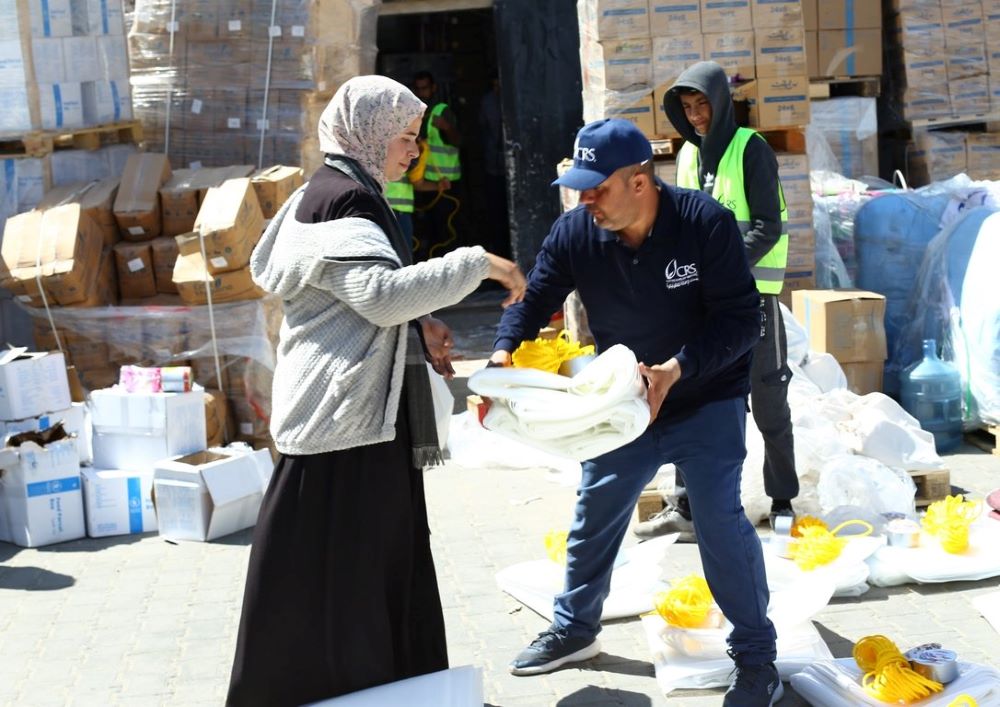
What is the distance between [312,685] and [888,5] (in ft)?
27.8

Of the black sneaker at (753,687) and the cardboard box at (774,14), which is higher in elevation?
the cardboard box at (774,14)

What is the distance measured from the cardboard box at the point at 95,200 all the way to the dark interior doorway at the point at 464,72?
20.7ft

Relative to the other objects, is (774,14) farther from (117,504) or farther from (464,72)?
(464,72)

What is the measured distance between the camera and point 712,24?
26.8 ft

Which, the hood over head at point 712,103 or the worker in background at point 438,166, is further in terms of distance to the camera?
the worker in background at point 438,166

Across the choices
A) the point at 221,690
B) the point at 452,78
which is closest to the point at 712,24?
the point at 221,690

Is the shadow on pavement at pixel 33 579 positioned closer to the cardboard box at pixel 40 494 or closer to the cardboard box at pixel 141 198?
the cardboard box at pixel 40 494

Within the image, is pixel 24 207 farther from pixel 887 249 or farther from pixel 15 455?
pixel 887 249

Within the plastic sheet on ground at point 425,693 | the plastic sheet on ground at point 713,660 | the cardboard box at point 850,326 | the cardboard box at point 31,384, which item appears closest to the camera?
the plastic sheet on ground at point 425,693

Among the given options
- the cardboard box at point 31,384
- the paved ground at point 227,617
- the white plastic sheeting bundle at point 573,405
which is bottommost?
the paved ground at point 227,617

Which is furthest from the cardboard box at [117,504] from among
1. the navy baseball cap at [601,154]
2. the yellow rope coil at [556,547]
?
the navy baseball cap at [601,154]

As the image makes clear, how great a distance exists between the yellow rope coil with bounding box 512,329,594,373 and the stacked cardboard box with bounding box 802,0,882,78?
271 inches

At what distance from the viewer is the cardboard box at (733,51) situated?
26.8ft

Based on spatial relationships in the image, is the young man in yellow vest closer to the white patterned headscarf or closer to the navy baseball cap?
the navy baseball cap
